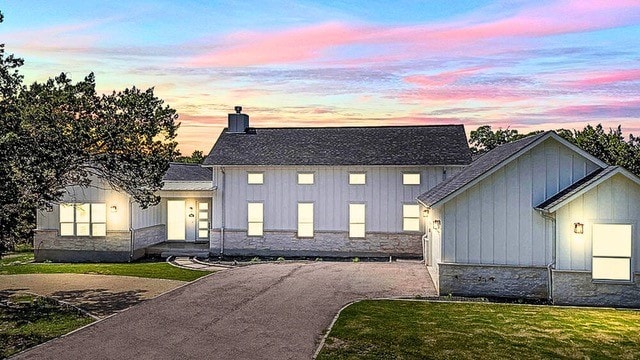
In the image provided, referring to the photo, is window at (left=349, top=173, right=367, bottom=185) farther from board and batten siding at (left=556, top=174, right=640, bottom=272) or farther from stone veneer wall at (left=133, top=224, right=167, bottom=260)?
board and batten siding at (left=556, top=174, right=640, bottom=272)

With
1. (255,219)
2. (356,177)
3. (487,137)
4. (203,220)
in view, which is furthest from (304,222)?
(487,137)

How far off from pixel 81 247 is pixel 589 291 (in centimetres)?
2227

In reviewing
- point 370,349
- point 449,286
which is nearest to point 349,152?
point 449,286

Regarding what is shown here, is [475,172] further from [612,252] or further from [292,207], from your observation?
[292,207]

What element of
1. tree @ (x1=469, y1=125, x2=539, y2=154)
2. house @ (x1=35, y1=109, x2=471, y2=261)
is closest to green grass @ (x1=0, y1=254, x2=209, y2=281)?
house @ (x1=35, y1=109, x2=471, y2=261)

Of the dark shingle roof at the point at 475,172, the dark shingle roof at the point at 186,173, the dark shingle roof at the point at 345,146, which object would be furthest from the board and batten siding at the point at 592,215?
the dark shingle roof at the point at 186,173

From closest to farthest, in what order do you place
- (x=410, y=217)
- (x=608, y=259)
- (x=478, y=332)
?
(x=478, y=332)
(x=608, y=259)
(x=410, y=217)

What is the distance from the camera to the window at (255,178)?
86.7 ft

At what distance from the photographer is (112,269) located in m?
21.9

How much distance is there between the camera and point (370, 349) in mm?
10445

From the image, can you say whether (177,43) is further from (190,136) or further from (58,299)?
(190,136)

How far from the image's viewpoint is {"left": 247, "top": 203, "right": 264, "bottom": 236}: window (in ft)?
86.7

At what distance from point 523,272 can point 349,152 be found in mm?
12792

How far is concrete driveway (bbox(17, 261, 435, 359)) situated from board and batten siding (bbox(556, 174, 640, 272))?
4.42 metres
